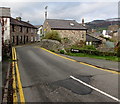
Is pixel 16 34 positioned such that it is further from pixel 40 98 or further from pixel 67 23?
pixel 40 98

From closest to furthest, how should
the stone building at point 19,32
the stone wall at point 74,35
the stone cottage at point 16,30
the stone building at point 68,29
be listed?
the stone cottage at point 16,30
the stone building at point 19,32
the stone building at point 68,29
the stone wall at point 74,35

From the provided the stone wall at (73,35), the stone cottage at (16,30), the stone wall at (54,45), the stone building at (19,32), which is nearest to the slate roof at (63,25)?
the stone wall at (73,35)

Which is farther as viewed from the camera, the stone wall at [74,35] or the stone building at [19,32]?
the stone wall at [74,35]

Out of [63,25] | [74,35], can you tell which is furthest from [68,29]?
[74,35]

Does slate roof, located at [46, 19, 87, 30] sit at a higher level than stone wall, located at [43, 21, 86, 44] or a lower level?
higher

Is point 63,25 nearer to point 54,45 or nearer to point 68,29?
point 68,29

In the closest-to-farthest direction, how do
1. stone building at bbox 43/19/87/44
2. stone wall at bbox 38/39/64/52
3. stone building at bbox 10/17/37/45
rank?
1. stone wall at bbox 38/39/64/52
2. stone building at bbox 10/17/37/45
3. stone building at bbox 43/19/87/44

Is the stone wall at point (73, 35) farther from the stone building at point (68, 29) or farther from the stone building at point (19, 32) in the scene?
the stone building at point (19, 32)

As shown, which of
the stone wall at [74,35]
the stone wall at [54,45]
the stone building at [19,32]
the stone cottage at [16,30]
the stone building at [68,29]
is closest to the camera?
the stone wall at [54,45]

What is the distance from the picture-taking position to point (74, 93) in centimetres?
582

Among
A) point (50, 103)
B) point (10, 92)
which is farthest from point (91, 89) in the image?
point (10, 92)

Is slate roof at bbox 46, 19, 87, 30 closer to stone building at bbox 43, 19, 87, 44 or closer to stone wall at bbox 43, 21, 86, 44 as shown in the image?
stone building at bbox 43, 19, 87, 44

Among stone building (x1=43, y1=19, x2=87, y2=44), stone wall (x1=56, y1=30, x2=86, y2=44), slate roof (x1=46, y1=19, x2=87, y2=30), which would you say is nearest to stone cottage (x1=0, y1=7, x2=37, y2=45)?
stone building (x1=43, y1=19, x2=87, y2=44)

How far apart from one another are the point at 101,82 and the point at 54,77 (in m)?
2.86
